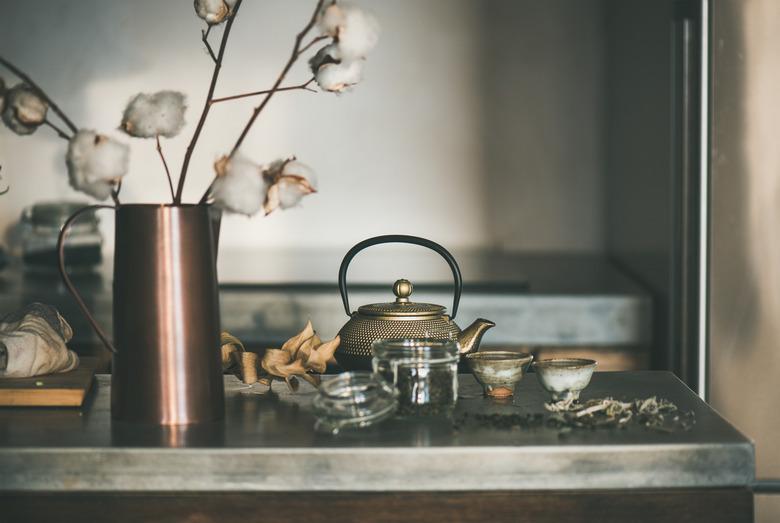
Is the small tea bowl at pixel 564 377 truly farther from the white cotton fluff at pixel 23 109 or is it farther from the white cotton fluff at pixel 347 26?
the white cotton fluff at pixel 23 109

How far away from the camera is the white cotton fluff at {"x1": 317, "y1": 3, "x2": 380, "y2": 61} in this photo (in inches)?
45.7

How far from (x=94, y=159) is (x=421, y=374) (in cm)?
48

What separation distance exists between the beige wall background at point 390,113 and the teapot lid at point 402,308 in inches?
78.1

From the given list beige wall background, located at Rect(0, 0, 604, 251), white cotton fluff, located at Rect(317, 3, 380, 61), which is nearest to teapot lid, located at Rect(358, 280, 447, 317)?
white cotton fluff, located at Rect(317, 3, 380, 61)

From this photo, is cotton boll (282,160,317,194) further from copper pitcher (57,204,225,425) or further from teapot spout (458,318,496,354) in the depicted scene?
teapot spout (458,318,496,354)

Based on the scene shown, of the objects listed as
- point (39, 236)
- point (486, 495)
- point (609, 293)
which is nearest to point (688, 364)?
point (609, 293)

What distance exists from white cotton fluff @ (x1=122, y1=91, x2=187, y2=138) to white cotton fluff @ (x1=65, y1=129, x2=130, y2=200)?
1.7 inches

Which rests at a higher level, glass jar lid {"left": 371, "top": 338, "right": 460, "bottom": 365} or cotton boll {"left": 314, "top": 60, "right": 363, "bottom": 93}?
cotton boll {"left": 314, "top": 60, "right": 363, "bottom": 93}

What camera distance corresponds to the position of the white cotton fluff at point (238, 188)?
1.11 m

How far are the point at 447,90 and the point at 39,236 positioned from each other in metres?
1.46

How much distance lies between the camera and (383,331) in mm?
1383

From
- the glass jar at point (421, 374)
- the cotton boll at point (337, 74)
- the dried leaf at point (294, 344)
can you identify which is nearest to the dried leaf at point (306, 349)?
the dried leaf at point (294, 344)

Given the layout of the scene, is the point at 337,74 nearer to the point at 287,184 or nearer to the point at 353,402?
the point at 287,184

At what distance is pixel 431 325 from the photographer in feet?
4.57
